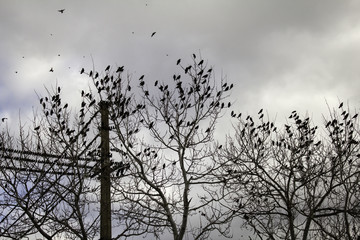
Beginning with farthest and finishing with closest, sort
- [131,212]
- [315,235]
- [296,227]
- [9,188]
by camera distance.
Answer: [315,235]
[296,227]
[131,212]
[9,188]

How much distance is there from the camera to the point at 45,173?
10.0 meters

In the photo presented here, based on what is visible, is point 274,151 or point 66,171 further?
point 274,151

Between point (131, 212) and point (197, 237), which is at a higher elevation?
point (131, 212)

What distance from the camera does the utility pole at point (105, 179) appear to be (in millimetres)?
9516

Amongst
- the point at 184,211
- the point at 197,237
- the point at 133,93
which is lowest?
the point at 197,237

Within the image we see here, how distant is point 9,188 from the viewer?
32.9 feet

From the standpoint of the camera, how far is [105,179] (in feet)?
32.7

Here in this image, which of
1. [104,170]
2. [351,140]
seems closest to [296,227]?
[351,140]

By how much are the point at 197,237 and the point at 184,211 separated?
0.81 meters

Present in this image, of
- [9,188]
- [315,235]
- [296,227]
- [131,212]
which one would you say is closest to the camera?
[9,188]

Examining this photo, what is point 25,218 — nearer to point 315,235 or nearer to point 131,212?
point 131,212

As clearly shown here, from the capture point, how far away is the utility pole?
9.52 m

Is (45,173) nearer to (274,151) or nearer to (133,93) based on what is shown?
(133,93)

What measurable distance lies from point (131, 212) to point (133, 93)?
3.44m
